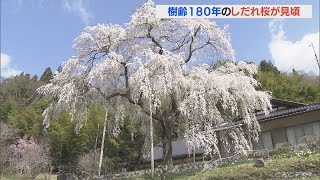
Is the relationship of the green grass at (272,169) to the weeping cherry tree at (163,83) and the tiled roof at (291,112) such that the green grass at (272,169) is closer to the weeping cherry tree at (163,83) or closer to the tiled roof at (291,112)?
the weeping cherry tree at (163,83)

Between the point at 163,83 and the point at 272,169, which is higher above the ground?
the point at 163,83

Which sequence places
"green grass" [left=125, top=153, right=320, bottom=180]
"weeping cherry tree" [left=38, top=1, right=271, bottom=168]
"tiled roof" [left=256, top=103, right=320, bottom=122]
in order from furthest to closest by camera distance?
"tiled roof" [left=256, top=103, right=320, bottom=122] < "weeping cherry tree" [left=38, top=1, right=271, bottom=168] < "green grass" [left=125, top=153, right=320, bottom=180]

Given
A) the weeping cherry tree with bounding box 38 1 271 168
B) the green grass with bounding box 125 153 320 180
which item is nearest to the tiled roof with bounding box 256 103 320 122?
the weeping cherry tree with bounding box 38 1 271 168

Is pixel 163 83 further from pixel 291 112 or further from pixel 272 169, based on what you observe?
pixel 291 112

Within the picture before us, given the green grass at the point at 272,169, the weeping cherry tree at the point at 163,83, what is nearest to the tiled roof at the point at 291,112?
the weeping cherry tree at the point at 163,83

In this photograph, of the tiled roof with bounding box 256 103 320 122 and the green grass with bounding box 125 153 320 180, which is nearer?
the green grass with bounding box 125 153 320 180

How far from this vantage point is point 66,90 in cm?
1566

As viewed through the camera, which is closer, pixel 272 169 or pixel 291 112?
pixel 272 169

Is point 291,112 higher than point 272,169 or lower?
higher

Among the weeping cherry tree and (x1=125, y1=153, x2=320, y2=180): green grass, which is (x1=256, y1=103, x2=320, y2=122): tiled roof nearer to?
the weeping cherry tree

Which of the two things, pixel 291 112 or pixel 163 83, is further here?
pixel 291 112

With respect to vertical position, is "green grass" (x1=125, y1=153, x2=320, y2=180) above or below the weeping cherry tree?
below

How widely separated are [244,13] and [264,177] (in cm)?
547

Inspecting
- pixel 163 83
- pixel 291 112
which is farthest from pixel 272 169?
pixel 291 112
